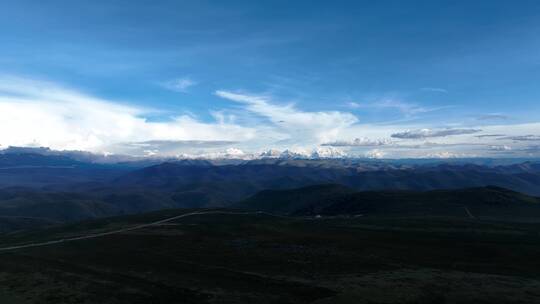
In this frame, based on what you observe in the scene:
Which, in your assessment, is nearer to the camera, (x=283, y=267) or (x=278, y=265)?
(x=283, y=267)

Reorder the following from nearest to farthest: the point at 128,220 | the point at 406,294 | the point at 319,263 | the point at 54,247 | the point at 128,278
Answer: the point at 406,294 < the point at 128,278 < the point at 319,263 < the point at 54,247 < the point at 128,220

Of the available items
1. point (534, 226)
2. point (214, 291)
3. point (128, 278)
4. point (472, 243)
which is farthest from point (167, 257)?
point (534, 226)

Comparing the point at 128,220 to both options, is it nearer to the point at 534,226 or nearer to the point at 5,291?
the point at 5,291

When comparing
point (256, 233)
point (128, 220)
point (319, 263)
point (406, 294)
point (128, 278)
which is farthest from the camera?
point (128, 220)

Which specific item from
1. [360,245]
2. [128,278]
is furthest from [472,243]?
[128,278]

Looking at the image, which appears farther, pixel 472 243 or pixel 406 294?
pixel 472 243

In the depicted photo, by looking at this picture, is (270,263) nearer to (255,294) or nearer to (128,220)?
(255,294)
